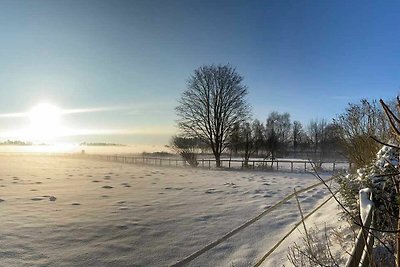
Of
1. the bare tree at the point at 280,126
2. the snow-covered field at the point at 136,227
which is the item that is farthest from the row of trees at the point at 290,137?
the snow-covered field at the point at 136,227

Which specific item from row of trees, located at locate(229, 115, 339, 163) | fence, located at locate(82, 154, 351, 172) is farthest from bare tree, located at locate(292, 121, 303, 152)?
fence, located at locate(82, 154, 351, 172)

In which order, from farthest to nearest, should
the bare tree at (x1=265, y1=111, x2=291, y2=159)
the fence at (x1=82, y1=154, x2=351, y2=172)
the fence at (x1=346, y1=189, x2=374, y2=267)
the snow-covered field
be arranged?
the bare tree at (x1=265, y1=111, x2=291, y2=159)
the fence at (x1=82, y1=154, x2=351, y2=172)
the snow-covered field
the fence at (x1=346, y1=189, x2=374, y2=267)

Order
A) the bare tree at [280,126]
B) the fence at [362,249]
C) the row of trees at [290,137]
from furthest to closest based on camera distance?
the bare tree at [280,126] < the row of trees at [290,137] < the fence at [362,249]

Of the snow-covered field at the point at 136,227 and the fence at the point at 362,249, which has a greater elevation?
the fence at the point at 362,249

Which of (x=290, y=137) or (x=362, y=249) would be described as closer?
(x=362, y=249)

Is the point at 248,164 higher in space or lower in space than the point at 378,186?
lower

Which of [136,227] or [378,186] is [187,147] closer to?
[136,227]

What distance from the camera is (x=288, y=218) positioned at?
945cm

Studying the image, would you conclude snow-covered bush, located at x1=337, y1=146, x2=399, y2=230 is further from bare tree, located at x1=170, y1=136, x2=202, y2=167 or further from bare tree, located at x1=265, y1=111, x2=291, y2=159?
bare tree, located at x1=265, y1=111, x2=291, y2=159

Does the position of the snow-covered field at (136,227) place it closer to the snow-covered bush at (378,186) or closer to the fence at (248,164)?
the snow-covered bush at (378,186)

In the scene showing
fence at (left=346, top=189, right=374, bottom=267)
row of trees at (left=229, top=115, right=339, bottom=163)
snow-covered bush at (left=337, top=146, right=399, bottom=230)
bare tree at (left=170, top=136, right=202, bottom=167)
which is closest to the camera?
fence at (left=346, top=189, right=374, bottom=267)

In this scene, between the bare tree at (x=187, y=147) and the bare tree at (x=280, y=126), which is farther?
the bare tree at (x=280, y=126)

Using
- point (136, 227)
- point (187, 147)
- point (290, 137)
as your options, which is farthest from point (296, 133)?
point (136, 227)

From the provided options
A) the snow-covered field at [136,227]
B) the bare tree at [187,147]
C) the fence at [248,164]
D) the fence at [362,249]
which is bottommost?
the snow-covered field at [136,227]
